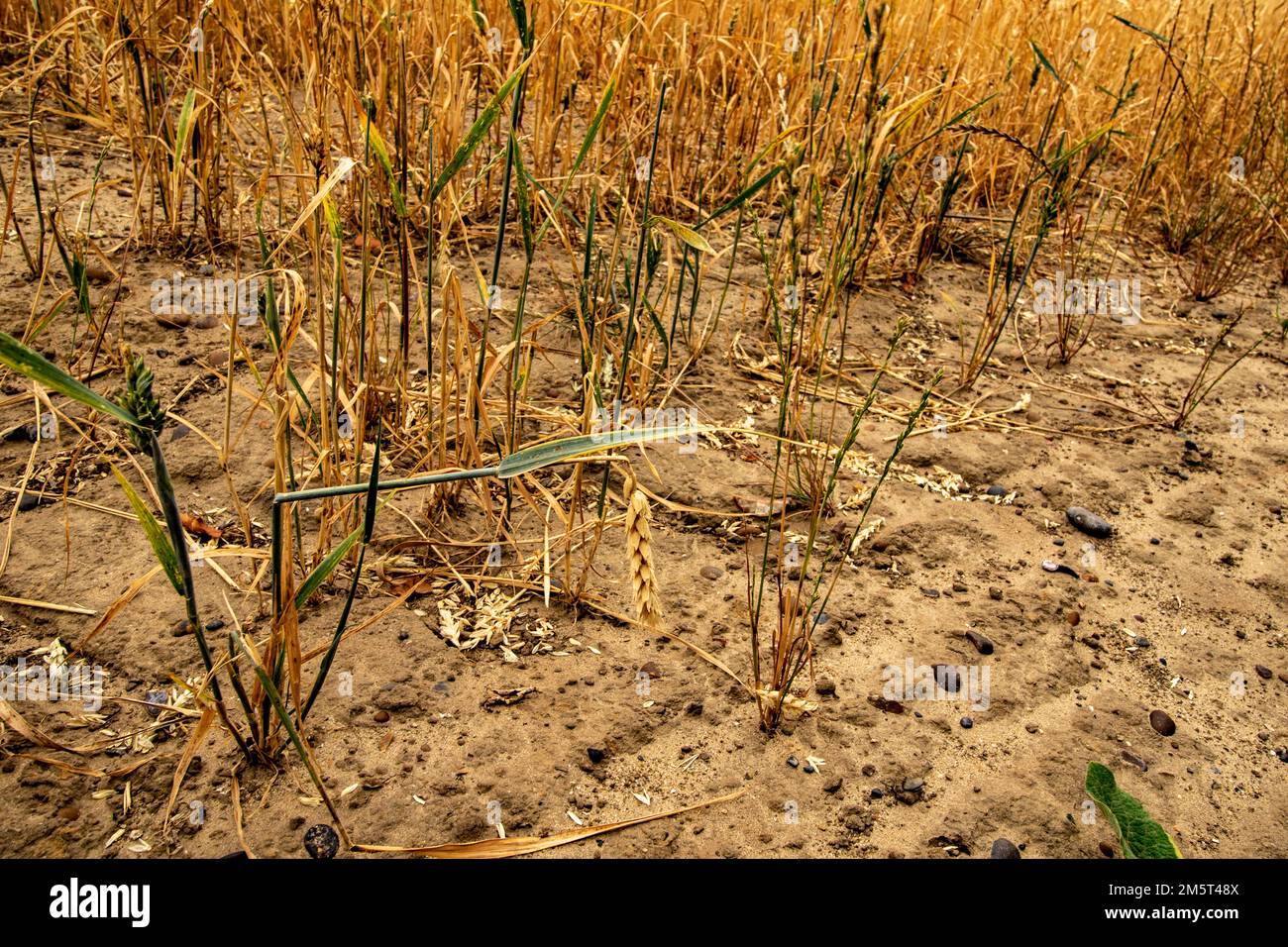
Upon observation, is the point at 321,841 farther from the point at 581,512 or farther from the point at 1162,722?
the point at 1162,722

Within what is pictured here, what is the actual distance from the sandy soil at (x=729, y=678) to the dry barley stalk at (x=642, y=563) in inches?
16.9

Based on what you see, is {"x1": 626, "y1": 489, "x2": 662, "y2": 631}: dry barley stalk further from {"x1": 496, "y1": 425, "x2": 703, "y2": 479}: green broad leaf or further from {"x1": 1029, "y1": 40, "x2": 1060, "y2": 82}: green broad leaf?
{"x1": 1029, "y1": 40, "x2": 1060, "y2": 82}: green broad leaf

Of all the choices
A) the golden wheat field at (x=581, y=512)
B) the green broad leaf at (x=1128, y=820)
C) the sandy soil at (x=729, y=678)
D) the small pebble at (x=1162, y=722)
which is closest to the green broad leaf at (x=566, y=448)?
the golden wheat field at (x=581, y=512)

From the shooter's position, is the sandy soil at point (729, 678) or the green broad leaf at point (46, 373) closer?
the green broad leaf at point (46, 373)

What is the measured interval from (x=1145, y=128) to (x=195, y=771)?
3.76 meters

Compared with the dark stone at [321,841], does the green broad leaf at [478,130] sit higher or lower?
higher

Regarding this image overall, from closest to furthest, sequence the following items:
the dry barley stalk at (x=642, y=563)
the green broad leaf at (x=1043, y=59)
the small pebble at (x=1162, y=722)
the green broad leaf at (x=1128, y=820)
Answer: the dry barley stalk at (x=642, y=563) < the green broad leaf at (x=1128, y=820) < the small pebble at (x=1162, y=722) < the green broad leaf at (x=1043, y=59)

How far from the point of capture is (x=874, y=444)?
2.03 meters

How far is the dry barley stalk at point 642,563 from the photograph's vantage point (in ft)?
2.96

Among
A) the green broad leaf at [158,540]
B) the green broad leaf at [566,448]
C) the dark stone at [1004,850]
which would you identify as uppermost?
the green broad leaf at [566,448]

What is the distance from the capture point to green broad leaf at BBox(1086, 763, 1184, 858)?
112cm

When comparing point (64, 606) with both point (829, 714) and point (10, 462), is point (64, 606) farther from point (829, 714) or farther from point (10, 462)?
point (829, 714)

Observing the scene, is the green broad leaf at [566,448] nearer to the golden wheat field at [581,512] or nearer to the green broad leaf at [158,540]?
the golden wheat field at [581,512]

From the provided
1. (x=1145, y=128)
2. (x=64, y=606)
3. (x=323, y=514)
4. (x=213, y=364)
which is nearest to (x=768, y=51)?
(x=1145, y=128)
